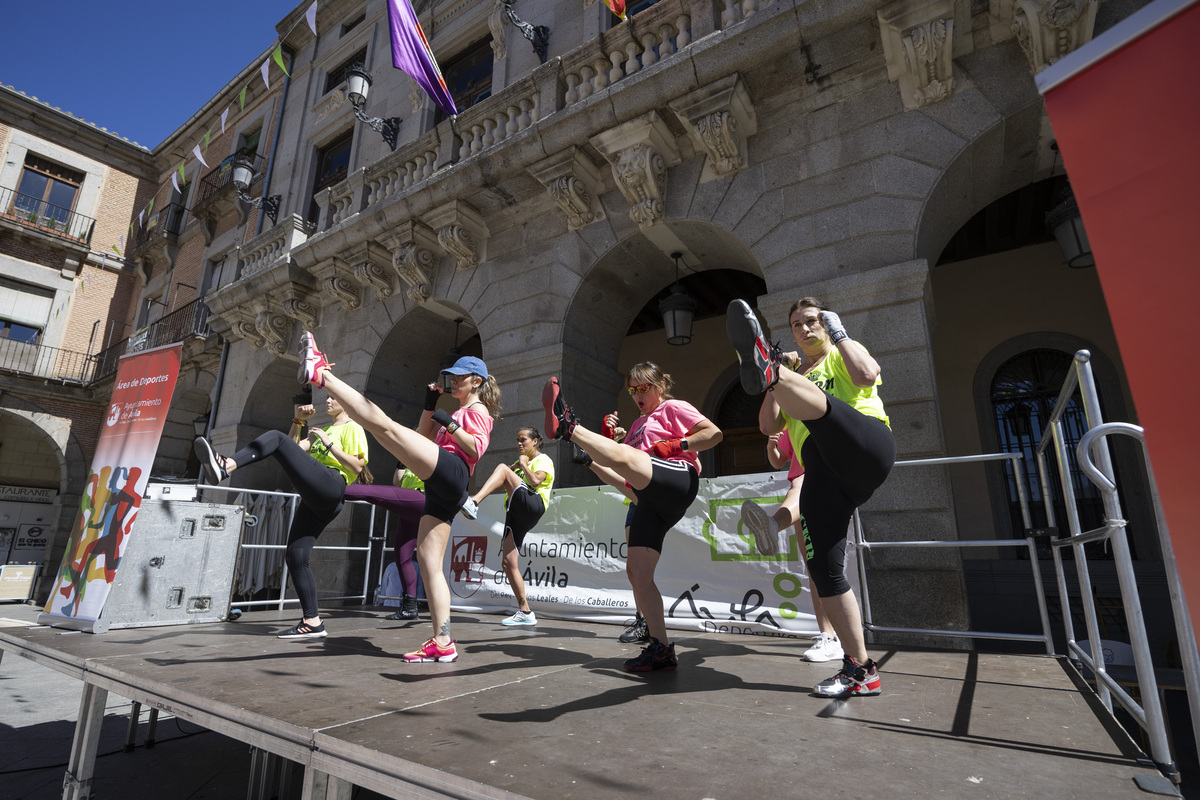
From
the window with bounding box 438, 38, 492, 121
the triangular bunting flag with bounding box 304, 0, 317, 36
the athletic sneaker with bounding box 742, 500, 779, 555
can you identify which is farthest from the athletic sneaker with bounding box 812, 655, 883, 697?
the triangular bunting flag with bounding box 304, 0, 317, 36

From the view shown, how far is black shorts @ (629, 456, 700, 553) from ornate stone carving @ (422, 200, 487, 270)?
250 inches

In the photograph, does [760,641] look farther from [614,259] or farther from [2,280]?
[2,280]

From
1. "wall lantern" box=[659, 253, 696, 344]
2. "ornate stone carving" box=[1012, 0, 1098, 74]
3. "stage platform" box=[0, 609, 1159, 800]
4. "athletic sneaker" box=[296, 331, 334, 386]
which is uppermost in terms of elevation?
"ornate stone carving" box=[1012, 0, 1098, 74]

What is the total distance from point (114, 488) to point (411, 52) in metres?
6.68

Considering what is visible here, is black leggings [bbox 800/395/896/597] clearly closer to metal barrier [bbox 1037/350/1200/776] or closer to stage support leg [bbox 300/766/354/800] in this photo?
metal barrier [bbox 1037/350/1200/776]

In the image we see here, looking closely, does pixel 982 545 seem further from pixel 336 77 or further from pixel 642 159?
pixel 336 77

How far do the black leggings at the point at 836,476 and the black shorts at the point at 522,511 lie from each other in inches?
123

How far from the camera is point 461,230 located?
328 inches

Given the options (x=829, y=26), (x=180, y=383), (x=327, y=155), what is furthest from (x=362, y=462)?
(x=180, y=383)

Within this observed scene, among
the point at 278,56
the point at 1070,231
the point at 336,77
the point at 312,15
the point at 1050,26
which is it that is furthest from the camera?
the point at 336,77

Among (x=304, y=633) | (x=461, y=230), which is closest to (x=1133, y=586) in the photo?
(x=304, y=633)

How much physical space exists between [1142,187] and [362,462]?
5298 millimetres

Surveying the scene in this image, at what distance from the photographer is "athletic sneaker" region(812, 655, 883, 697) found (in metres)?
2.48

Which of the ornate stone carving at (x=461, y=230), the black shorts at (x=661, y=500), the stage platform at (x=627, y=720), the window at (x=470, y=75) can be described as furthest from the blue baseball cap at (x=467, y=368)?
the window at (x=470, y=75)
